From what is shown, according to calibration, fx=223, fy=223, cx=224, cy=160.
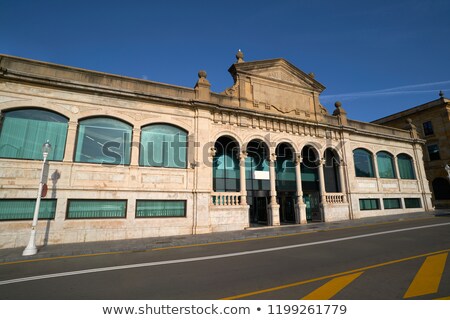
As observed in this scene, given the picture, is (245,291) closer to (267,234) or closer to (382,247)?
(382,247)

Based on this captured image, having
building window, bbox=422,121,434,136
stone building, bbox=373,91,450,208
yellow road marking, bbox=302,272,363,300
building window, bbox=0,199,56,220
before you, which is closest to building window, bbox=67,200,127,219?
building window, bbox=0,199,56,220

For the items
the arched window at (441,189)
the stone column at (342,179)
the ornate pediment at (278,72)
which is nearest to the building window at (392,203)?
the stone column at (342,179)

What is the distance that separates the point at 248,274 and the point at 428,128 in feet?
121

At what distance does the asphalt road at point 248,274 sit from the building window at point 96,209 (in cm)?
369

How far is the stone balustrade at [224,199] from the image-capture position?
14547 mm

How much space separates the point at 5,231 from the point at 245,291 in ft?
38.6

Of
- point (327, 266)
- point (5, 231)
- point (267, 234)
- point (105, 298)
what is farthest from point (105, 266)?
point (267, 234)

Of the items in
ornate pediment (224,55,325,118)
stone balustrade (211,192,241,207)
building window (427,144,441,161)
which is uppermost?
ornate pediment (224,55,325,118)

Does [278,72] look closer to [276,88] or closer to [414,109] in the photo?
[276,88]

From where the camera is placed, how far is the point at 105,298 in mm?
4238

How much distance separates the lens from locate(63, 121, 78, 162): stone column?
1178cm

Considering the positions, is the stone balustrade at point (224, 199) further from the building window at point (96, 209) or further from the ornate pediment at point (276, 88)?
the ornate pediment at point (276, 88)

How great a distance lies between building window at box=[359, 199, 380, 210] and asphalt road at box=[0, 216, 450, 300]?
1220 cm

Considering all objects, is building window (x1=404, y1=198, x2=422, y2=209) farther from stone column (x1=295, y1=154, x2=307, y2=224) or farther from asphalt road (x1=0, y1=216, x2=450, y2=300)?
asphalt road (x1=0, y1=216, x2=450, y2=300)
